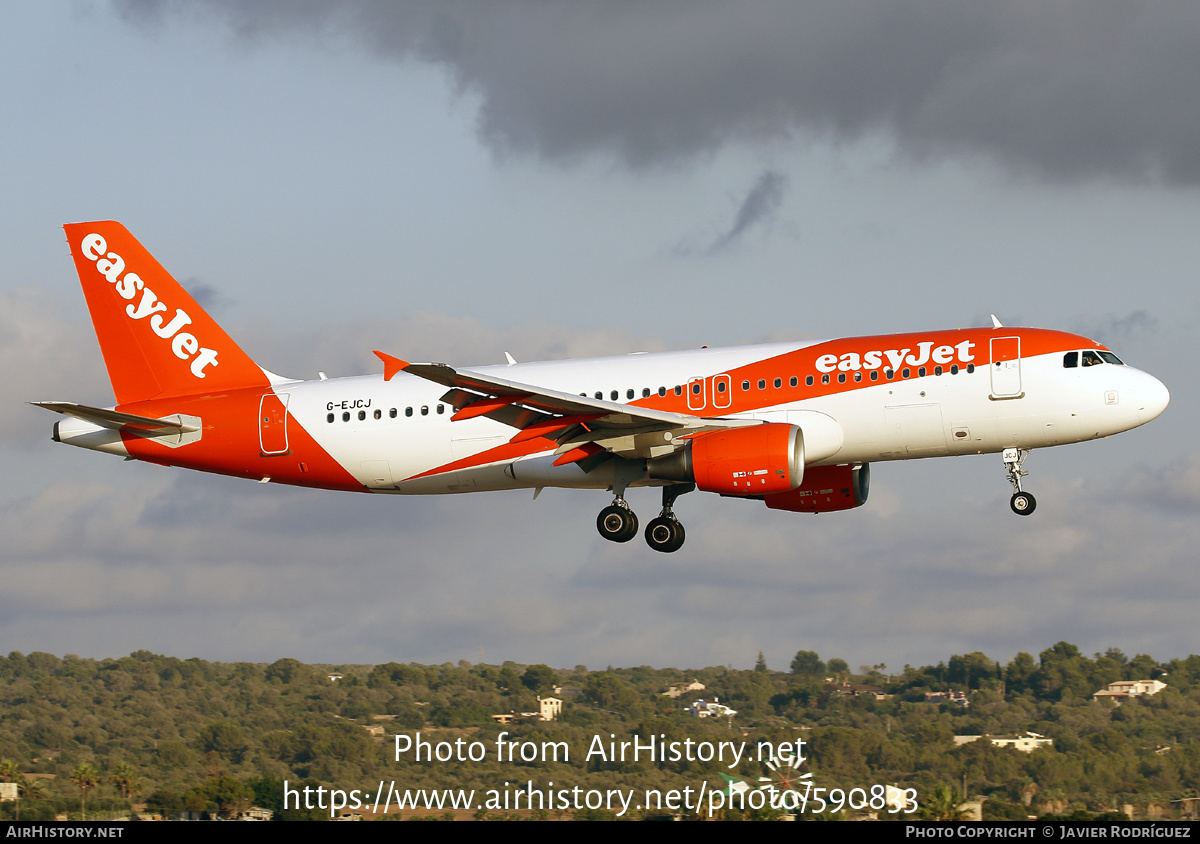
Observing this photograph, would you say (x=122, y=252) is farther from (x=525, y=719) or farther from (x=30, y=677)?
(x=30, y=677)

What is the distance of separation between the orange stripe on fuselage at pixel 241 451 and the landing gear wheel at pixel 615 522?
726cm

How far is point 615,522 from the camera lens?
1503 inches

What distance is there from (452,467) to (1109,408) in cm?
1778

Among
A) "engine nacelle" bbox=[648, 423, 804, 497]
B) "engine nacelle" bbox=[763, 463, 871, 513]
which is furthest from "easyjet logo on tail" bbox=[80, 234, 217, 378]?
"engine nacelle" bbox=[763, 463, 871, 513]

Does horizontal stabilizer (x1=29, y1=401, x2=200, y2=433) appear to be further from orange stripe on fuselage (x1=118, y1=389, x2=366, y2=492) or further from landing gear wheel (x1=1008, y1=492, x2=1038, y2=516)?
landing gear wheel (x1=1008, y1=492, x2=1038, y2=516)

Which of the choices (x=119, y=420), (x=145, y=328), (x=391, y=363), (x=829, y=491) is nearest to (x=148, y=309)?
(x=145, y=328)

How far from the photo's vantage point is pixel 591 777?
62219 mm

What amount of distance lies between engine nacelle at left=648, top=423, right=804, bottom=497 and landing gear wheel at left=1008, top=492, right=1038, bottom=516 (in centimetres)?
619

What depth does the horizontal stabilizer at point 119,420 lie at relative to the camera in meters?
36.6

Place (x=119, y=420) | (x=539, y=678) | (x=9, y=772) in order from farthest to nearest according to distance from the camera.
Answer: (x=539, y=678)
(x=9, y=772)
(x=119, y=420)

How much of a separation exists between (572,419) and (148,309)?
15507 millimetres

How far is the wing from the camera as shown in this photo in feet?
110

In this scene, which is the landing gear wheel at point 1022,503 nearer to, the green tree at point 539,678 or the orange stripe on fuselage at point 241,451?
the orange stripe on fuselage at point 241,451

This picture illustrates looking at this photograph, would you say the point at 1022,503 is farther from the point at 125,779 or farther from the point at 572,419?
the point at 125,779
